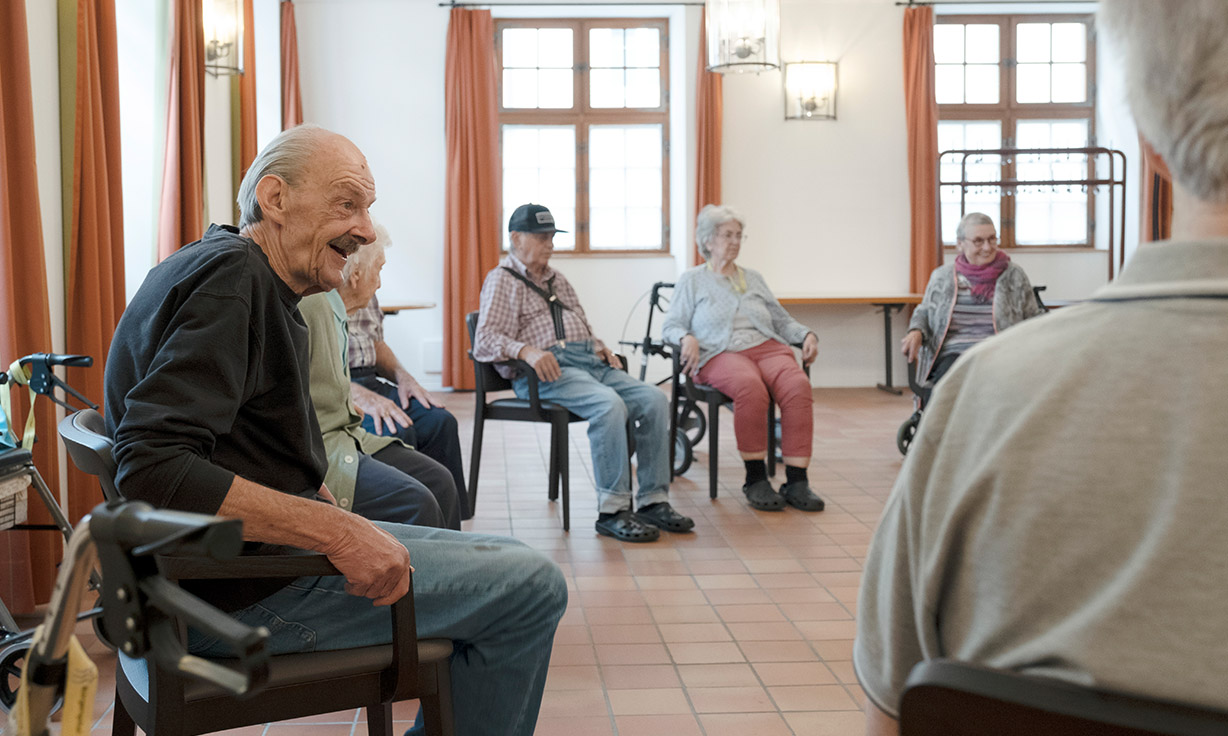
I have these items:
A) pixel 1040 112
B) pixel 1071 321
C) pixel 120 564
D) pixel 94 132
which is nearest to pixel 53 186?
pixel 94 132

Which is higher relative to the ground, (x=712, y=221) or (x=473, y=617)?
(x=712, y=221)

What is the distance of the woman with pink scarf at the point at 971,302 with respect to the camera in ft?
16.1

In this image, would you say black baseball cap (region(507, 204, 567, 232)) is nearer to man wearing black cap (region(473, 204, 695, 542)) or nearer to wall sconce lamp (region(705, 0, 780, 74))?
Result: man wearing black cap (region(473, 204, 695, 542))

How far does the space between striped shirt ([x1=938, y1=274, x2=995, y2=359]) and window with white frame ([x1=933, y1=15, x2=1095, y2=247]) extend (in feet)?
12.3

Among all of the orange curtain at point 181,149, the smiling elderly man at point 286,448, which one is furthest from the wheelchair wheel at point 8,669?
the orange curtain at point 181,149

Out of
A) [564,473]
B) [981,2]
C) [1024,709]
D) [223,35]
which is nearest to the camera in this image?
[1024,709]

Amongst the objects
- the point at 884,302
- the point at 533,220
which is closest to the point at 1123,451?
the point at 533,220

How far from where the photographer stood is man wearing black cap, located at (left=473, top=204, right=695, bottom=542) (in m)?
3.71

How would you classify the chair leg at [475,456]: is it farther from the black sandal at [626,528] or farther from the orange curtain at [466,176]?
the orange curtain at [466,176]

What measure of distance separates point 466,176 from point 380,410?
208 inches

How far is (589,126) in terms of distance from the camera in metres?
8.45

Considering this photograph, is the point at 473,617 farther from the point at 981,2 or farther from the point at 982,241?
the point at 981,2

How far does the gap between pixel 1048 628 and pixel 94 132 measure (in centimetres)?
326

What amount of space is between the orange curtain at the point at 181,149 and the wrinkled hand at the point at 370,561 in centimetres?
343
